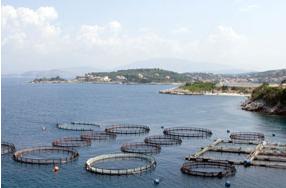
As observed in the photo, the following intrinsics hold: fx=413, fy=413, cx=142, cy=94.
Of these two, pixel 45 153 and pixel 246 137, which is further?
pixel 246 137

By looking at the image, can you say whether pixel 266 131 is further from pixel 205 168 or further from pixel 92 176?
pixel 92 176

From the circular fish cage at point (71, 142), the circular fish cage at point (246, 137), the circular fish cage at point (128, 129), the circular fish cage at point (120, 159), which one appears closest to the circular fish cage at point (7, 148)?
the circular fish cage at point (71, 142)

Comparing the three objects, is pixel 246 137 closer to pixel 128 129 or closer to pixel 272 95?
pixel 128 129

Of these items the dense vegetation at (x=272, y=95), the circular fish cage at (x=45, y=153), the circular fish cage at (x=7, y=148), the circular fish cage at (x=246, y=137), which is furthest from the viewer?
the dense vegetation at (x=272, y=95)

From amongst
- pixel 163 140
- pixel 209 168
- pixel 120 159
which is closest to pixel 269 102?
pixel 163 140

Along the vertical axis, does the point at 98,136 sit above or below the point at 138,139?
above

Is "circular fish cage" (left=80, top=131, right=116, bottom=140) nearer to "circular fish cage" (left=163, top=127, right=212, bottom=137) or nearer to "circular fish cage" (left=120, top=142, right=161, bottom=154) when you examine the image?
"circular fish cage" (left=120, top=142, right=161, bottom=154)

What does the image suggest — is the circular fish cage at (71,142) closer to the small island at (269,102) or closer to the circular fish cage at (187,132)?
the circular fish cage at (187,132)
